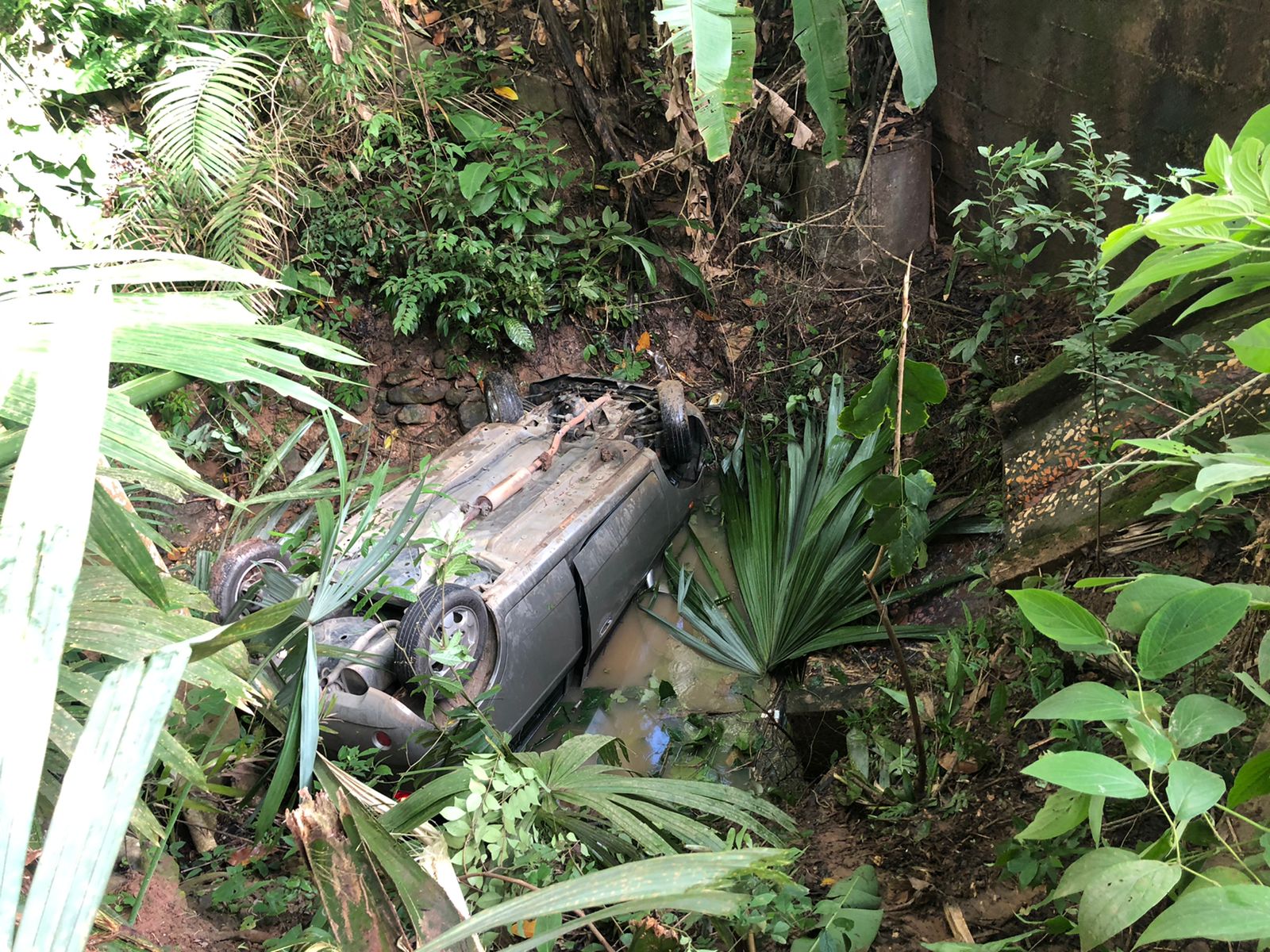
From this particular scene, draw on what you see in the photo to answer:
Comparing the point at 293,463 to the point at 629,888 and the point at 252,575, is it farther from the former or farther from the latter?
the point at 629,888

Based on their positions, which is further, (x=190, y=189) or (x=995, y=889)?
(x=190, y=189)

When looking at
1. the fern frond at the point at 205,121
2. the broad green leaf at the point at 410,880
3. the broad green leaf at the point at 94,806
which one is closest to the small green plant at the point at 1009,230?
the broad green leaf at the point at 410,880

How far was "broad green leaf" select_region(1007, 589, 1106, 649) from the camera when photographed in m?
1.39

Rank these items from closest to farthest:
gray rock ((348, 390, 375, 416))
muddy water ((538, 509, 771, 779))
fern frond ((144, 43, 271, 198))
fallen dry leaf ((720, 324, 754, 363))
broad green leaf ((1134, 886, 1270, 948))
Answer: broad green leaf ((1134, 886, 1270, 948)) → muddy water ((538, 509, 771, 779)) → fern frond ((144, 43, 271, 198)) → gray rock ((348, 390, 375, 416)) → fallen dry leaf ((720, 324, 754, 363))

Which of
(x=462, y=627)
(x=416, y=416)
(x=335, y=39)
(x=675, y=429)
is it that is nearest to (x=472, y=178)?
(x=335, y=39)

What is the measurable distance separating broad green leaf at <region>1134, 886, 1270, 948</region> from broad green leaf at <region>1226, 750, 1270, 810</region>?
0.91ft

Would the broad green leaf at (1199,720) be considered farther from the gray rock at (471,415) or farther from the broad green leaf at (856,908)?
the gray rock at (471,415)

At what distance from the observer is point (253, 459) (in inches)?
204

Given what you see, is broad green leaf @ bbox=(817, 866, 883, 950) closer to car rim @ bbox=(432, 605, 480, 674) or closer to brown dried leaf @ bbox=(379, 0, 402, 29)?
car rim @ bbox=(432, 605, 480, 674)

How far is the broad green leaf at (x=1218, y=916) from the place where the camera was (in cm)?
89

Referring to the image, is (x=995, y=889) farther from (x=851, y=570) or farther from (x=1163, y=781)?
(x=851, y=570)

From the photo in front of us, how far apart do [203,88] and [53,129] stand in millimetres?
1149

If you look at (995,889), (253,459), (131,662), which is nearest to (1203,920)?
(131,662)

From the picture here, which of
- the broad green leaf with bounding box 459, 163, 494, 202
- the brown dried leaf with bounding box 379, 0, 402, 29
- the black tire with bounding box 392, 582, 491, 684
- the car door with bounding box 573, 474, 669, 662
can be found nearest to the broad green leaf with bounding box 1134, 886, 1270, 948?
the black tire with bounding box 392, 582, 491, 684
